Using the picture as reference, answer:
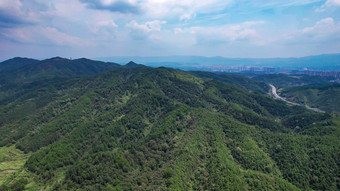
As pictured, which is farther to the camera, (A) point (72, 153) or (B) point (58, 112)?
(B) point (58, 112)

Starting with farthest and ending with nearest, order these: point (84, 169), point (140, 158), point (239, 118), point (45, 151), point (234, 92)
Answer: point (234, 92)
point (239, 118)
point (45, 151)
point (140, 158)
point (84, 169)

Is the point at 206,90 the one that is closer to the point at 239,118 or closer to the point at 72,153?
the point at 239,118

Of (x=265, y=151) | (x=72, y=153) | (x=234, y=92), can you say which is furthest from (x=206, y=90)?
(x=72, y=153)

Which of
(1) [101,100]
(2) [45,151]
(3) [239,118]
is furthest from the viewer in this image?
(1) [101,100]

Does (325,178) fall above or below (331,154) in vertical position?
below

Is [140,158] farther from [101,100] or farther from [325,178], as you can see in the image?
[101,100]

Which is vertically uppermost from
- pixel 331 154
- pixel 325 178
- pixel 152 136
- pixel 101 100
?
pixel 101 100
